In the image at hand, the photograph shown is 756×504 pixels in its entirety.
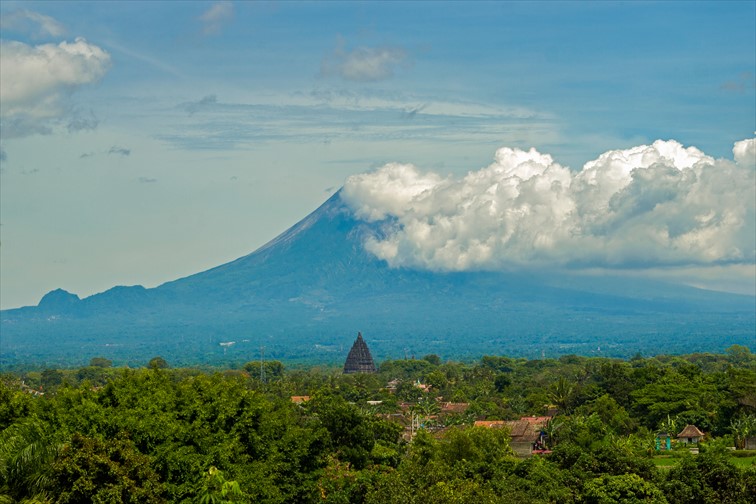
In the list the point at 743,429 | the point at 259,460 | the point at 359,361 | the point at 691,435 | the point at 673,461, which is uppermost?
the point at 259,460

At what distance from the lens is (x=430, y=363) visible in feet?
391

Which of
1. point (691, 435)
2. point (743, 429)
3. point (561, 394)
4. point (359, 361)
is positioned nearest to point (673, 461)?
point (743, 429)

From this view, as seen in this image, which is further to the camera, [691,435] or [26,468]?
[691,435]

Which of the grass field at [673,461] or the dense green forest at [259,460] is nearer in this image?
the dense green forest at [259,460]

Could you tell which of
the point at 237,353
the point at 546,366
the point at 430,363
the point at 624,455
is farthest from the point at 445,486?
the point at 237,353

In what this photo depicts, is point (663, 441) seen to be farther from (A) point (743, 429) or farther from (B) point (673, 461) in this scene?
(B) point (673, 461)

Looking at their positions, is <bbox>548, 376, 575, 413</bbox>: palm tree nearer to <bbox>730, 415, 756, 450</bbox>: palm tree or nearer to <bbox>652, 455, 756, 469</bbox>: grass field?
<bbox>730, 415, 756, 450</bbox>: palm tree

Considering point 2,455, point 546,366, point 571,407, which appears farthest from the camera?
point 546,366

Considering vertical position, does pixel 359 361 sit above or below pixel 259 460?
below

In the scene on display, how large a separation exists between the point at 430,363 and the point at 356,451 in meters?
87.8

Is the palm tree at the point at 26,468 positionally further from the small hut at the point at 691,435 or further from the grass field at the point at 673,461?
the small hut at the point at 691,435

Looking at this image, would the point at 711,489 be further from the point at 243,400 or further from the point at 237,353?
the point at 237,353

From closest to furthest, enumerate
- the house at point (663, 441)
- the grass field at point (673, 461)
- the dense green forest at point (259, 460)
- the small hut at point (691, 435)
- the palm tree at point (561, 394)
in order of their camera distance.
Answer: the dense green forest at point (259, 460)
the grass field at point (673, 461)
the house at point (663, 441)
the small hut at point (691, 435)
the palm tree at point (561, 394)

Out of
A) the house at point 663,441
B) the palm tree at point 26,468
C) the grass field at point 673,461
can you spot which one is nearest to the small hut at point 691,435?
the house at point 663,441
